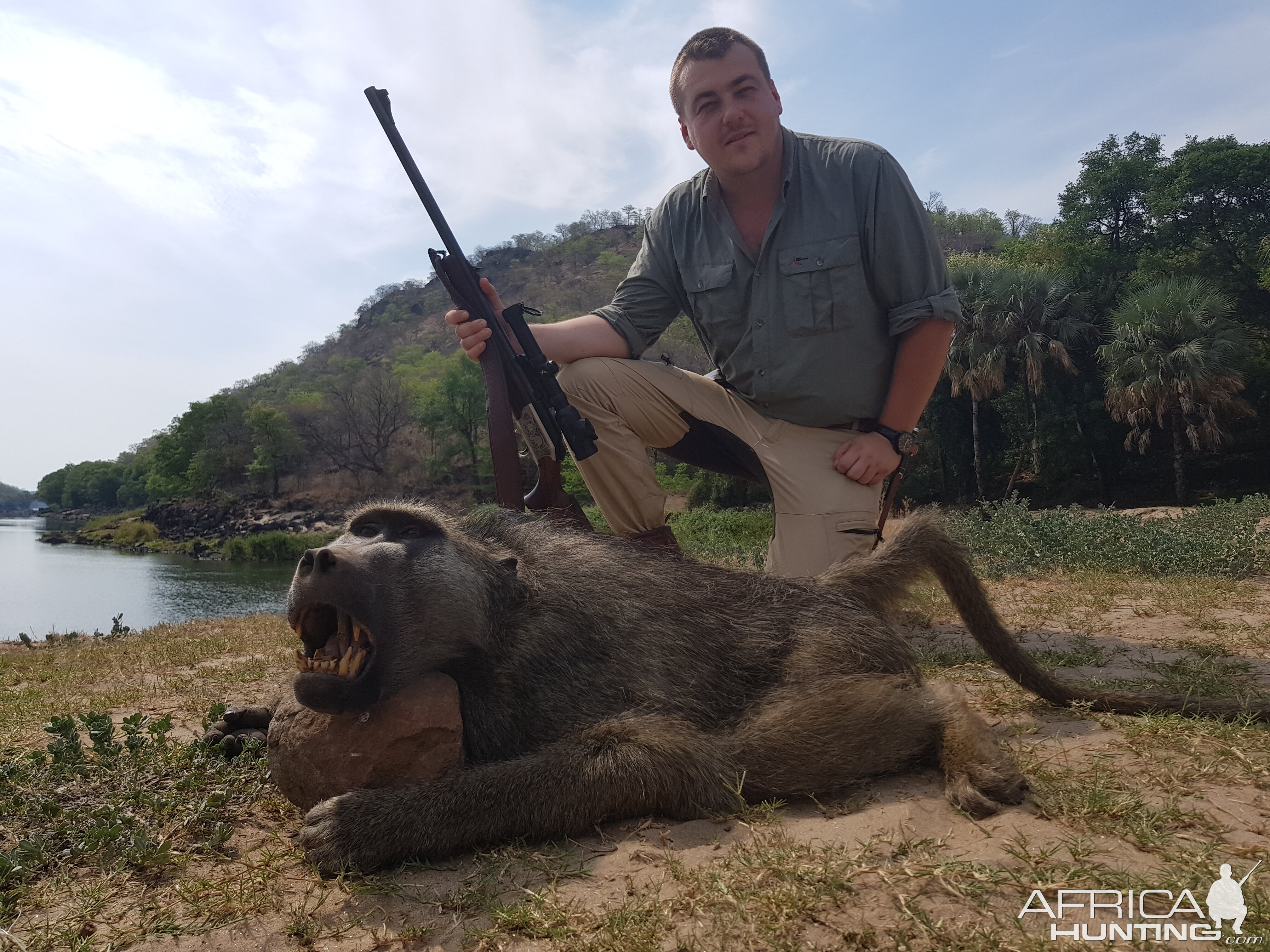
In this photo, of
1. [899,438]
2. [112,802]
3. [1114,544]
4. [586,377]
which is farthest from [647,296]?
[1114,544]

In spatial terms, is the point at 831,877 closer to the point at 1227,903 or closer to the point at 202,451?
the point at 1227,903

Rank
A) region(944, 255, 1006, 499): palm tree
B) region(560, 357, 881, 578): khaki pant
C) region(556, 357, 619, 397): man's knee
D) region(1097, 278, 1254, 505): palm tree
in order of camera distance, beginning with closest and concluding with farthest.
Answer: region(560, 357, 881, 578): khaki pant → region(556, 357, 619, 397): man's knee → region(1097, 278, 1254, 505): palm tree → region(944, 255, 1006, 499): palm tree

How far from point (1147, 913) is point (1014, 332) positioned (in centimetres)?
3325

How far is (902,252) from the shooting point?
4.13 metres

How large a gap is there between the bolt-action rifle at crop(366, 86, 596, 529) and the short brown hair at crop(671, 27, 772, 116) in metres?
1.61

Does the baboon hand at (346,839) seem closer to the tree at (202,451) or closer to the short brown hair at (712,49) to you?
the short brown hair at (712,49)

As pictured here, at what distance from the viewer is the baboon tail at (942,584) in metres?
3.12

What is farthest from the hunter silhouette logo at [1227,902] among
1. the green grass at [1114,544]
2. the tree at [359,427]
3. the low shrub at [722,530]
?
the tree at [359,427]

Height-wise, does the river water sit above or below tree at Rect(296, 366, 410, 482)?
below

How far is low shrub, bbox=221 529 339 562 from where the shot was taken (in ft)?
114

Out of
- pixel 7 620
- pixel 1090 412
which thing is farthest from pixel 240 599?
pixel 1090 412

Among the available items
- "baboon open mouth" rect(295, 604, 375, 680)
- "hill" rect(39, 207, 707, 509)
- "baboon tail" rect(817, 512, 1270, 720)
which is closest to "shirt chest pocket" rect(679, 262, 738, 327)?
"baboon tail" rect(817, 512, 1270, 720)

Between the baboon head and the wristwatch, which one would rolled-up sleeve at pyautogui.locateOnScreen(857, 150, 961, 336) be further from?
the baboon head

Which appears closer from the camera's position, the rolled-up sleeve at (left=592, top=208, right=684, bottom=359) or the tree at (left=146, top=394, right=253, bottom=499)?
the rolled-up sleeve at (left=592, top=208, right=684, bottom=359)
